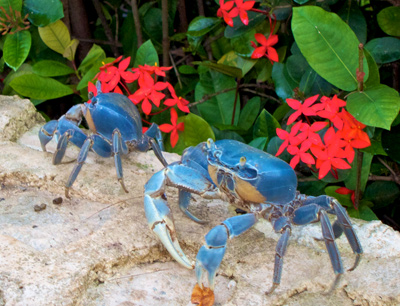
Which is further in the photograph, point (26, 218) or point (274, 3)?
point (274, 3)

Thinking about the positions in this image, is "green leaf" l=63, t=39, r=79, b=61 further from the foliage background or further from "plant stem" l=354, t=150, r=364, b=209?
"plant stem" l=354, t=150, r=364, b=209

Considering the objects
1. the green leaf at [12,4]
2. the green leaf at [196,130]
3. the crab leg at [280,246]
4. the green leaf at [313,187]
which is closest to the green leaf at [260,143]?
the green leaf at [196,130]

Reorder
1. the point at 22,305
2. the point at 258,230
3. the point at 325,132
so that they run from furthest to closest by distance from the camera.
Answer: the point at 325,132 < the point at 258,230 < the point at 22,305

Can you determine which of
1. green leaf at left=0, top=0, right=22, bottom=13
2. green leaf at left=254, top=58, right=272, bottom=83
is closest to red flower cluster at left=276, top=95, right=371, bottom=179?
green leaf at left=254, top=58, right=272, bottom=83

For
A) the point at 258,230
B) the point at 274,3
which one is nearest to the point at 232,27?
the point at 274,3

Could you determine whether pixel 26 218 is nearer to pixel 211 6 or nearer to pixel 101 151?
pixel 101 151

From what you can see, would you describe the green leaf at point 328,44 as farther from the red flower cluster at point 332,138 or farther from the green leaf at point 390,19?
the green leaf at point 390,19

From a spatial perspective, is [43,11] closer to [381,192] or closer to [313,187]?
[313,187]
